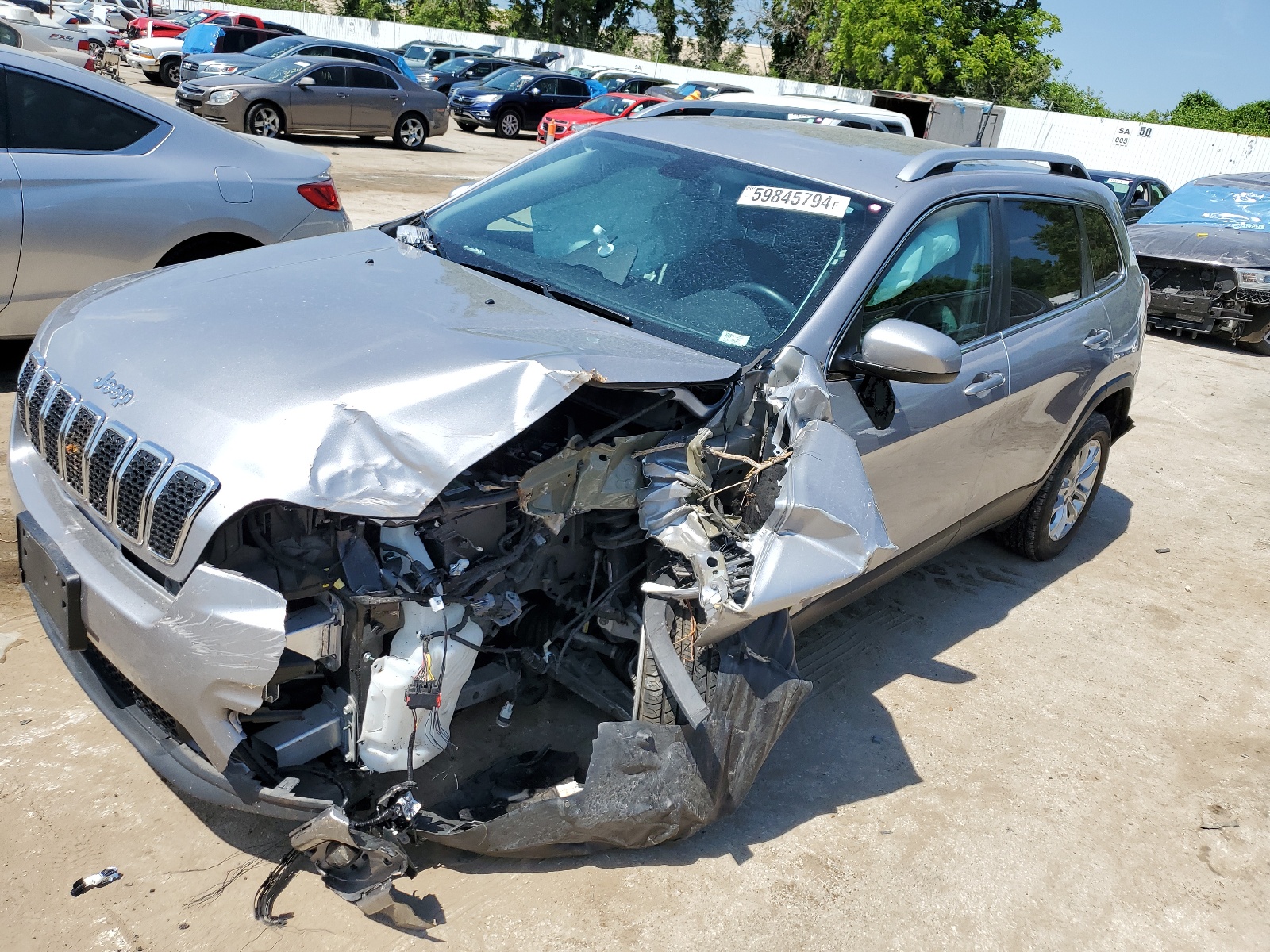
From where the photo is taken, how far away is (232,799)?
2.48 metres

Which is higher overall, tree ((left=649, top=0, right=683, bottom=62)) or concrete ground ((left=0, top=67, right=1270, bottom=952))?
tree ((left=649, top=0, right=683, bottom=62))

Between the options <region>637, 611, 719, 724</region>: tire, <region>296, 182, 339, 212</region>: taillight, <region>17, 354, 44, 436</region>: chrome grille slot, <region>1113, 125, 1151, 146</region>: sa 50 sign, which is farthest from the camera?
<region>1113, 125, 1151, 146</region>: sa 50 sign

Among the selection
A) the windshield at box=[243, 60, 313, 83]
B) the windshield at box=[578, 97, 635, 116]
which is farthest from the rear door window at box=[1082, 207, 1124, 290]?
the windshield at box=[578, 97, 635, 116]

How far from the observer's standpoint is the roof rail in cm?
371

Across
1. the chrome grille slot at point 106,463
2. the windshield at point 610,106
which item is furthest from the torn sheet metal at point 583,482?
the windshield at point 610,106

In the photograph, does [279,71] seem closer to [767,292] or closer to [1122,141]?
[767,292]

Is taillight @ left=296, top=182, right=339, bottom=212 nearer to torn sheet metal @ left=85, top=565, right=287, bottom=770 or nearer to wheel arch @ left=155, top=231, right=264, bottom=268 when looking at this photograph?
wheel arch @ left=155, top=231, right=264, bottom=268

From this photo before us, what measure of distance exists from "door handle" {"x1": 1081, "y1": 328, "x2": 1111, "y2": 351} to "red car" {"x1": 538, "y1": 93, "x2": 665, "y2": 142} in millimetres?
15074

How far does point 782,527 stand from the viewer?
8.87ft

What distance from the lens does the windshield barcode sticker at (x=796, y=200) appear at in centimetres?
355

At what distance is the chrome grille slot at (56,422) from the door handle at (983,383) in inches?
115

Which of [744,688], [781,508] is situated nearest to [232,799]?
[744,688]

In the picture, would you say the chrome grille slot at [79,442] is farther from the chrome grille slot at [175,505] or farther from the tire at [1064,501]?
the tire at [1064,501]

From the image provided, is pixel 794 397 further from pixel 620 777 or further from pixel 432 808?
pixel 432 808
